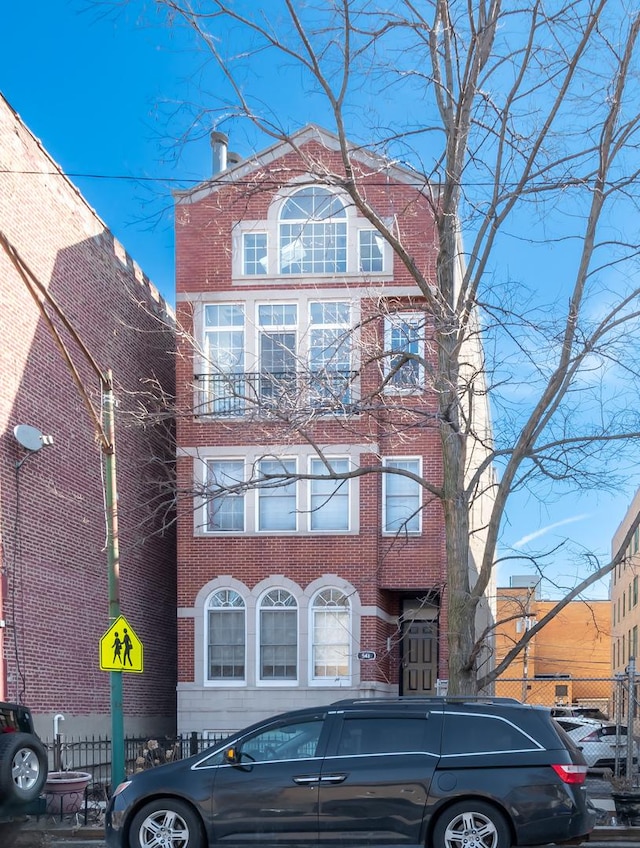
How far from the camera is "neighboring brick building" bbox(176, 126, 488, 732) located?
75.3 feet

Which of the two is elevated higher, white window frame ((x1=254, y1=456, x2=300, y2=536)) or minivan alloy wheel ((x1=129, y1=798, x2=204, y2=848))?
white window frame ((x1=254, y1=456, x2=300, y2=536))

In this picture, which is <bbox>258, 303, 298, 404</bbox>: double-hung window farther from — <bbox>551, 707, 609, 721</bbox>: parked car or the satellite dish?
<bbox>551, 707, 609, 721</bbox>: parked car

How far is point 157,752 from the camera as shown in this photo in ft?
62.1

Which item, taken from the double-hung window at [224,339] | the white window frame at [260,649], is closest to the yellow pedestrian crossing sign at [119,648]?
the white window frame at [260,649]

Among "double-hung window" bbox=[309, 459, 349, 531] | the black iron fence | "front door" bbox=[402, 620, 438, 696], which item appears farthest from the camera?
"front door" bbox=[402, 620, 438, 696]

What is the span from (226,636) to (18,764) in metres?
10.8

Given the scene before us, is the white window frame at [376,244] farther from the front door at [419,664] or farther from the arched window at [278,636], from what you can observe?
the front door at [419,664]

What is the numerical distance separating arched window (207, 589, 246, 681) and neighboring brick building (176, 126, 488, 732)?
0.03 metres

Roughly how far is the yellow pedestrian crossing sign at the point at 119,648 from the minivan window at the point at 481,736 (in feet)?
18.0

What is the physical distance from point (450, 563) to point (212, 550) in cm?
981

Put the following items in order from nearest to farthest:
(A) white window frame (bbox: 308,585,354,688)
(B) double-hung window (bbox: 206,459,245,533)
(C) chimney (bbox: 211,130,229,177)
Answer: (A) white window frame (bbox: 308,585,354,688), (B) double-hung window (bbox: 206,459,245,533), (C) chimney (bbox: 211,130,229,177)

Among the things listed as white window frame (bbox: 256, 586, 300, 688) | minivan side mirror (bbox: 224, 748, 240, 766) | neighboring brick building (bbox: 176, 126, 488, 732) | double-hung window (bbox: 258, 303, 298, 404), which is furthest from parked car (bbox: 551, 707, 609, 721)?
minivan side mirror (bbox: 224, 748, 240, 766)

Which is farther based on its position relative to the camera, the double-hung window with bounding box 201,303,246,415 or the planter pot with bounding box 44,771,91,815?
the double-hung window with bounding box 201,303,246,415

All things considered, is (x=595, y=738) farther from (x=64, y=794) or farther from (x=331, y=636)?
(x=64, y=794)
